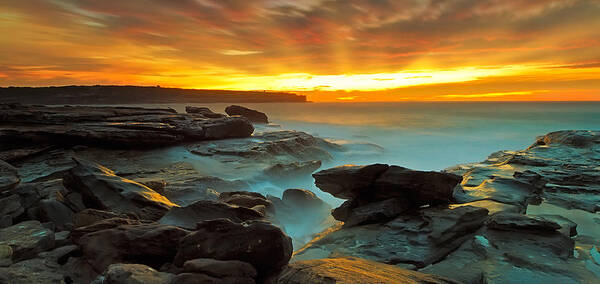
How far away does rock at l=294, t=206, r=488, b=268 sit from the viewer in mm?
5727

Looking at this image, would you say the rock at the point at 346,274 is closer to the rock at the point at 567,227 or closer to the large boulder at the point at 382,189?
the large boulder at the point at 382,189

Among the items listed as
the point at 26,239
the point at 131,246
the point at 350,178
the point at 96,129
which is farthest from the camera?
the point at 96,129

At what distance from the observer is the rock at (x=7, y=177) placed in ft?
22.0

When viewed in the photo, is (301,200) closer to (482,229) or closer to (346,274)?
(482,229)

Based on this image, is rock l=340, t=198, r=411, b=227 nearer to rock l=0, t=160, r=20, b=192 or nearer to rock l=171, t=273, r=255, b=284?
rock l=171, t=273, r=255, b=284

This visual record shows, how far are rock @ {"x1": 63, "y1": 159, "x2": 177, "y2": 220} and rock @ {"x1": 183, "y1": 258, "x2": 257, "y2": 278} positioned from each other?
124 inches

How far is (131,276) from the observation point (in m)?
3.75

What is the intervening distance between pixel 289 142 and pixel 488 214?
13985mm

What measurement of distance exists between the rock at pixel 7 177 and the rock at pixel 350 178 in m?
7.35

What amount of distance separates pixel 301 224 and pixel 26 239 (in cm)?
699

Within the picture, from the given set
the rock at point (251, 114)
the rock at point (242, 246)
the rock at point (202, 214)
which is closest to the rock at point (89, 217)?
the rock at point (202, 214)

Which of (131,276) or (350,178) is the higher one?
(350,178)

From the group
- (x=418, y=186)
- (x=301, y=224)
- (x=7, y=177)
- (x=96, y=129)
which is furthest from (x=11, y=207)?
(x=96, y=129)

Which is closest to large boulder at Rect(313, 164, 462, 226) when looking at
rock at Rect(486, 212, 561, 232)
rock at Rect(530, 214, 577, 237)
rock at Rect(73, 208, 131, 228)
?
rock at Rect(486, 212, 561, 232)
